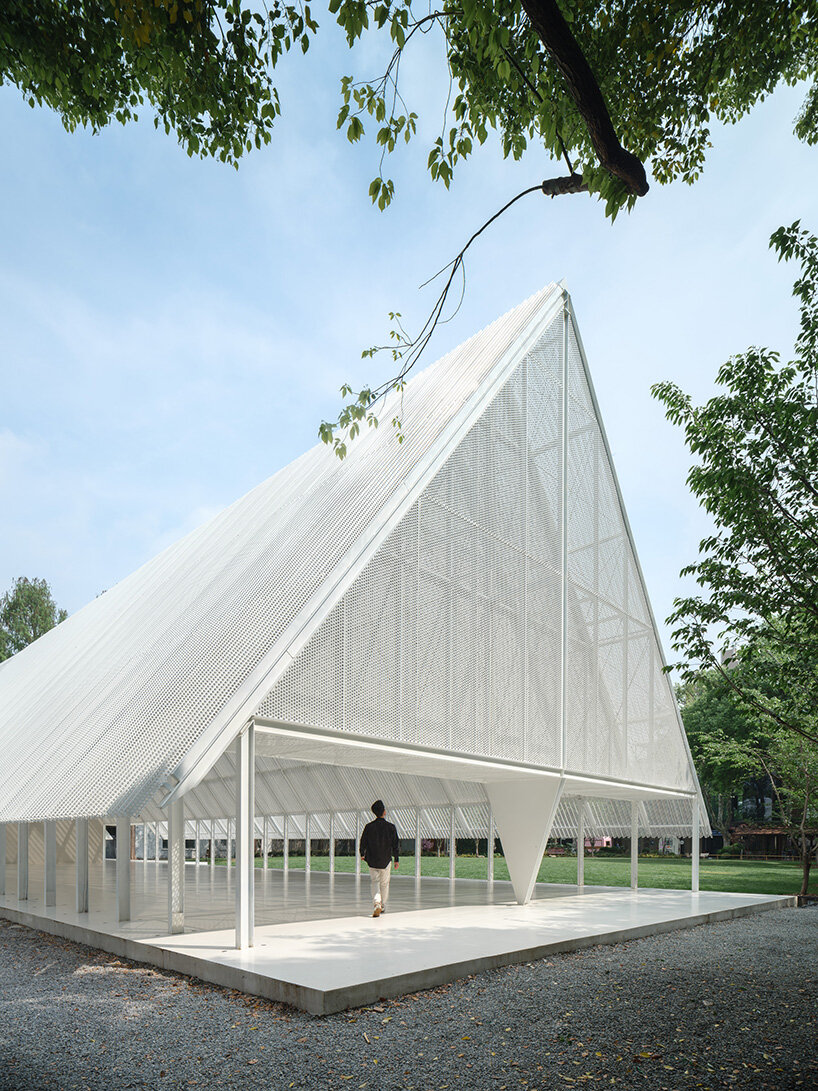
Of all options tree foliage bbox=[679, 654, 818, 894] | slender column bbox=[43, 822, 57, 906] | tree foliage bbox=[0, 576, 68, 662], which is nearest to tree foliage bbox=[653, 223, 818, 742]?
tree foliage bbox=[679, 654, 818, 894]

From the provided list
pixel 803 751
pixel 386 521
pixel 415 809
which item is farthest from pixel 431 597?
pixel 803 751

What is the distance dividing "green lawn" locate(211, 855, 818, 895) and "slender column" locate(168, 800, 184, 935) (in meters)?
18.1

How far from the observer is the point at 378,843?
45.2 feet

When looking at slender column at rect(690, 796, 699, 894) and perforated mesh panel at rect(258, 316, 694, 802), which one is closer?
perforated mesh panel at rect(258, 316, 694, 802)

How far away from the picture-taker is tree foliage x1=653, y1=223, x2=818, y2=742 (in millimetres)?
13133

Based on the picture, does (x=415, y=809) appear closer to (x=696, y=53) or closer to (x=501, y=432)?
(x=501, y=432)

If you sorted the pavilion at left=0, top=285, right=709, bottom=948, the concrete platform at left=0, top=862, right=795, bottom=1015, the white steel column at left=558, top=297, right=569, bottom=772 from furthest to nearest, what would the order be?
the white steel column at left=558, top=297, right=569, bottom=772 < the pavilion at left=0, top=285, right=709, bottom=948 < the concrete platform at left=0, top=862, right=795, bottom=1015

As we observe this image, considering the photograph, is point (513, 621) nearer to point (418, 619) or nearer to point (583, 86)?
point (418, 619)

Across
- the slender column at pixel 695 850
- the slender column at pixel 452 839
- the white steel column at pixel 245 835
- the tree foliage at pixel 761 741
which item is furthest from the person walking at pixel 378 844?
the slender column at pixel 695 850

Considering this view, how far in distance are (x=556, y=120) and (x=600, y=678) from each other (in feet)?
43.3

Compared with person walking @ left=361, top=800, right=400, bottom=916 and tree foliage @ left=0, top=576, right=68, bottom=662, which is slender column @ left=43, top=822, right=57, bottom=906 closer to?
person walking @ left=361, top=800, right=400, bottom=916

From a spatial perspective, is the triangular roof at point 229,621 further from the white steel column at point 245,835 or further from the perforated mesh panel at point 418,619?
the white steel column at point 245,835

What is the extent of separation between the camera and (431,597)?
42.8ft

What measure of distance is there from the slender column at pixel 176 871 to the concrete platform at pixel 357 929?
25cm
